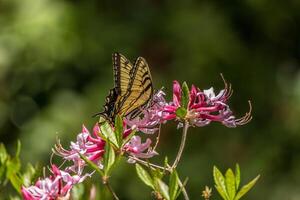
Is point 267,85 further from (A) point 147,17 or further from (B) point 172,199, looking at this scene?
(B) point 172,199

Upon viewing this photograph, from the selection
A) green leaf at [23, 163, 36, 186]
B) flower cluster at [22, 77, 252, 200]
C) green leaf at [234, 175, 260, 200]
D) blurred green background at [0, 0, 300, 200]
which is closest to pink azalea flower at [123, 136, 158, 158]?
flower cluster at [22, 77, 252, 200]


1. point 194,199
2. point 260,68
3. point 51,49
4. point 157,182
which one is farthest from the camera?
point 260,68

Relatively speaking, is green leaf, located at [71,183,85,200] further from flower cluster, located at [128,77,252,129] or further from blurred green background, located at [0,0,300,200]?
blurred green background, located at [0,0,300,200]

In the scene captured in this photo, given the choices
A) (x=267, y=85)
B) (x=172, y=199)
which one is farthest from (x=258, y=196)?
(x=172, y=199)

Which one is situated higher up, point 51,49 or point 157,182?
point 51,49

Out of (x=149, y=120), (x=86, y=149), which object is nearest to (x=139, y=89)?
(x=149, y=120)

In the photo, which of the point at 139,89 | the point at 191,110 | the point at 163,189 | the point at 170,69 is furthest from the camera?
the point at 170,69

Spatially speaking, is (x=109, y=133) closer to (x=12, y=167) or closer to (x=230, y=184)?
(x=230, y=184)
